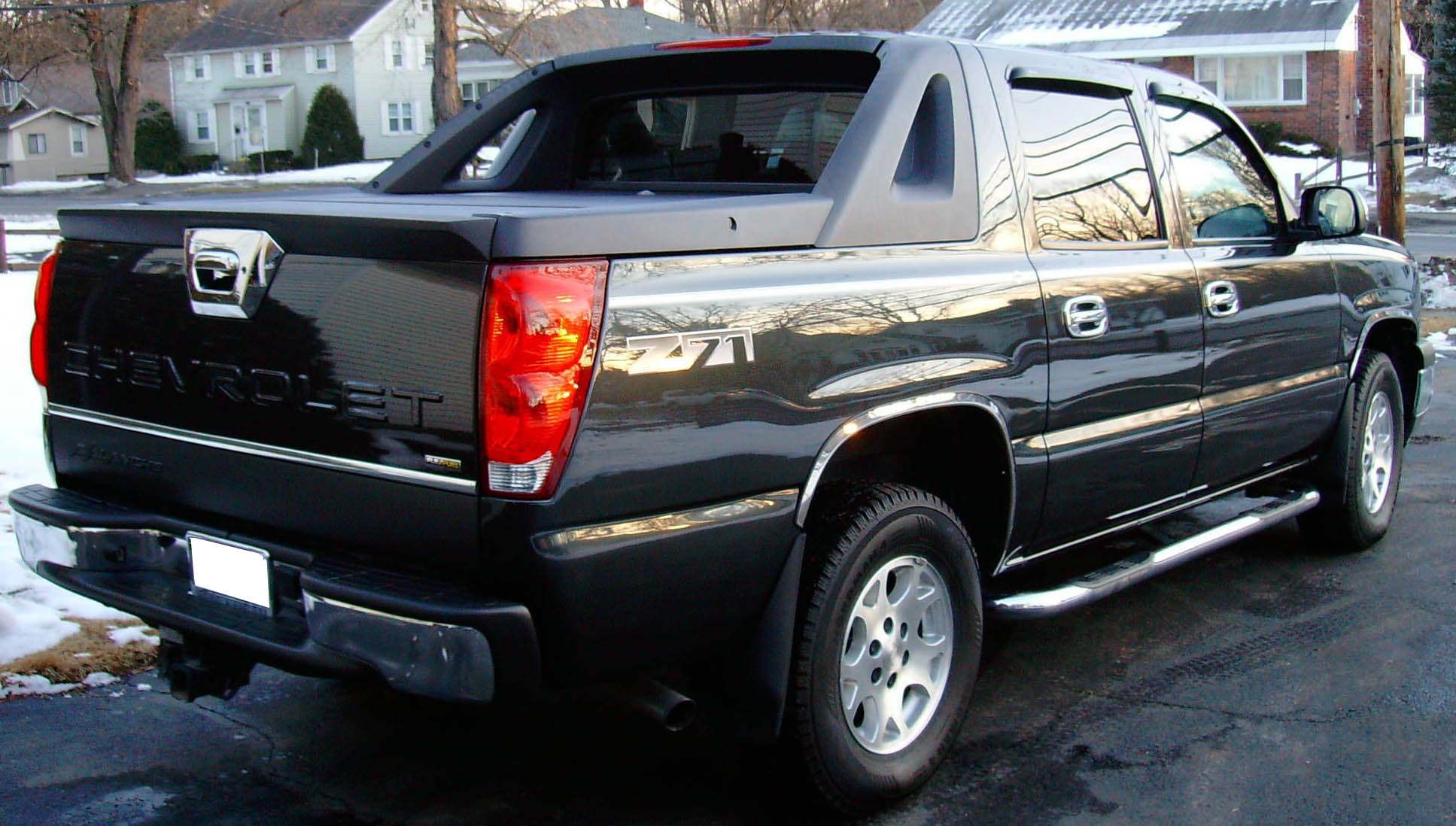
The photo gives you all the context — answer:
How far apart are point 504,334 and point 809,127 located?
1.67 meters

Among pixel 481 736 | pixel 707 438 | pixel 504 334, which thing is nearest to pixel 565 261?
pixel 504 334

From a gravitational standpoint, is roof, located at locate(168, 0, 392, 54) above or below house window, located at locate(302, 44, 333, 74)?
above

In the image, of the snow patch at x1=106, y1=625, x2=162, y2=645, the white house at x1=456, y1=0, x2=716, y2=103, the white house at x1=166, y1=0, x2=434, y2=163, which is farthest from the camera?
the white house at x1=166, y1=0, x2=434, y2=163

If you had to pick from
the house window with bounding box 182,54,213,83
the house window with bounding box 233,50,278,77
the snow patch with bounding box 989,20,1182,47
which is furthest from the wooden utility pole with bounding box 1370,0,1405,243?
the house window with bounding box 182,54,213,83

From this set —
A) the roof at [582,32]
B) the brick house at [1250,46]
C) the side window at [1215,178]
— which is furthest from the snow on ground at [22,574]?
the brick house at [1250,46]

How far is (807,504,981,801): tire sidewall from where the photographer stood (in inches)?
130

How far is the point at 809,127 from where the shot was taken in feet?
13.5

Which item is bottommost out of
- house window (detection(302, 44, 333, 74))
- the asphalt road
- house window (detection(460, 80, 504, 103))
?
the asphalt road

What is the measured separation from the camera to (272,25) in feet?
194

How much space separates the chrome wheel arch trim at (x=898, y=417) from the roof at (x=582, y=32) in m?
24.2

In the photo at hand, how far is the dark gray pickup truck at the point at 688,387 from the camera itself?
2.80 metres

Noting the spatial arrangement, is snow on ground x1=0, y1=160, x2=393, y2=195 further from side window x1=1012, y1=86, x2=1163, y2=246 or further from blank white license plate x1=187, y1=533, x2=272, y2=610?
blank white license plate x1=187, y1=533, x2=272, y2=610

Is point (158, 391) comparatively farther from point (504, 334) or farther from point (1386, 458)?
point (1386, 458)

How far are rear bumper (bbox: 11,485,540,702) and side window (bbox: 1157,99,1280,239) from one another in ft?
9.63
